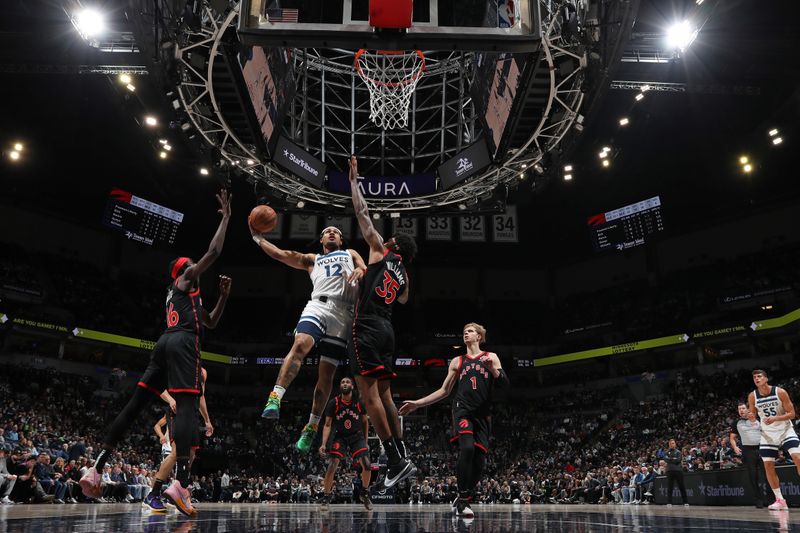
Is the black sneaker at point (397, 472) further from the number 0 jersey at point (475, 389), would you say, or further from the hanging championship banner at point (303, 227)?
the hanging championship banner at point (303, 227)

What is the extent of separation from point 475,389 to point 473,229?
2137 centimetres

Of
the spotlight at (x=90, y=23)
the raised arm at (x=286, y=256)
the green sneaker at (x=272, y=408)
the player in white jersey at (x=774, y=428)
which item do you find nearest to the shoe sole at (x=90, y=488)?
the green sneaker at (x=272, y=408)

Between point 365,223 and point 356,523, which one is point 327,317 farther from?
point 356,523

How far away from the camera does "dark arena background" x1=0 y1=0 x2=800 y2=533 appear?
20.5 feet

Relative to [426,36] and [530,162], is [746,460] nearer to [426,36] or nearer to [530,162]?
[426,36]

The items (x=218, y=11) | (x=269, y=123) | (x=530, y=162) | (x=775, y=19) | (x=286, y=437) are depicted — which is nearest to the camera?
(x=218, y=11)

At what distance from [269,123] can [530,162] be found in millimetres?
7412

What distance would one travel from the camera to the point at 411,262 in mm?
6566

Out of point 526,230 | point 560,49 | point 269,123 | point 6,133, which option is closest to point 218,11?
point 269,123

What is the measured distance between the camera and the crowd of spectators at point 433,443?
54.6 feet

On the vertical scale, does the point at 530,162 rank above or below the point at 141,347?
above

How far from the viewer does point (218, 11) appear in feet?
39.1

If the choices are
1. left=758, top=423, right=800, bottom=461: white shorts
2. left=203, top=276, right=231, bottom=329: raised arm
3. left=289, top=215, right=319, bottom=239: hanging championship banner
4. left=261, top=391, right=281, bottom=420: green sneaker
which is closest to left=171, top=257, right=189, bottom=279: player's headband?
left=203, top=276, right=231, bottom=329: raised arm

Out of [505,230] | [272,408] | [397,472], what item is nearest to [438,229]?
[505,230]
